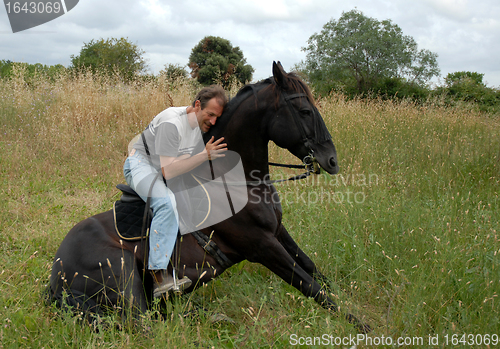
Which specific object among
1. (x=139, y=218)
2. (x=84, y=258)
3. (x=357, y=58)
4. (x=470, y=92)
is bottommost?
(x=84, y=258)

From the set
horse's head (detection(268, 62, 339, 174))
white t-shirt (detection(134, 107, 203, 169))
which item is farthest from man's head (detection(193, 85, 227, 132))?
horse's head (detection(268, 62, 339, 174))

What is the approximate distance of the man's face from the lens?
2.50m

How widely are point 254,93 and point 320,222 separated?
2282 millimetres

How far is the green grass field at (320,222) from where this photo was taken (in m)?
2.19

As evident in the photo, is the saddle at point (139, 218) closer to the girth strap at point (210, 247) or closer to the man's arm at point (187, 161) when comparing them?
the girth strap at point (210, 247)

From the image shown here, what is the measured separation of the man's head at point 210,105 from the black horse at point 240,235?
0.21 ft

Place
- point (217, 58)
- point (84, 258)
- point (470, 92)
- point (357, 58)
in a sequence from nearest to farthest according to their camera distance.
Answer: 1. point (84, 258)
2. point (470, 92)
3. point (357, 58)
4. point (217, 58)

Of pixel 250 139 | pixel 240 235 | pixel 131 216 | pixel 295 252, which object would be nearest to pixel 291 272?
pixel 295 252

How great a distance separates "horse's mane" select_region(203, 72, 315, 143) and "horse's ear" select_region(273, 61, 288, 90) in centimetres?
3

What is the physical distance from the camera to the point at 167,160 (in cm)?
242

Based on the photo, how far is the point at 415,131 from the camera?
6.86 meters

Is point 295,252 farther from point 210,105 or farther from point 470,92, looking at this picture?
point 470,92

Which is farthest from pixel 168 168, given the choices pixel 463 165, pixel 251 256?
pixel 463 165

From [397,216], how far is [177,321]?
9.03ft
